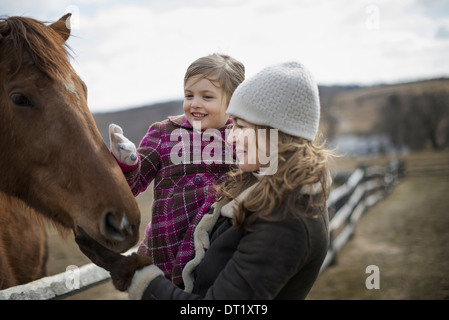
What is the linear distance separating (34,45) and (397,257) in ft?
25.3

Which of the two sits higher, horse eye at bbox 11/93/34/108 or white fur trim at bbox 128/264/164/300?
horse eye at bbox 11/93/34/108

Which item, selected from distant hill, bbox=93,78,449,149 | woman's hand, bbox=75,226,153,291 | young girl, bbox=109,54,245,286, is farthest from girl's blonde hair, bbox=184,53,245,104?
distant hill, bbox=93,78,449,149

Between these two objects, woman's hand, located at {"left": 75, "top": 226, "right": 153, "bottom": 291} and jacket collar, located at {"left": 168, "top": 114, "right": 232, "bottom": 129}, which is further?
jacket collar, located at {"left": 168, "top": 114, "right": 232, "bottom": 129}

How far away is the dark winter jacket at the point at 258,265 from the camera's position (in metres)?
1.42

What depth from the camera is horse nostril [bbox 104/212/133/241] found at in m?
1.60

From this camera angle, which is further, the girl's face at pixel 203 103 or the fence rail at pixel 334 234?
the fence rail at pixel 334 234

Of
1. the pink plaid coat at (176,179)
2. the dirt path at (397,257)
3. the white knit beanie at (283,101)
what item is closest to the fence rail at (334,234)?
the dirt path at (397,257)

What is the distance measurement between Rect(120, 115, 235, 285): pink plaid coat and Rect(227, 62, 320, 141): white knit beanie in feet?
1.87

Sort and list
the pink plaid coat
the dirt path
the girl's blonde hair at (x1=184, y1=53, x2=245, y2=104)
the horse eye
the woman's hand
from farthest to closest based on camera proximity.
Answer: the dirt path < the girl's blonde hair at (x1=184, y1=53, x2=245, y2=104) < the pink plaid coat < the horse eye < the woman's hand

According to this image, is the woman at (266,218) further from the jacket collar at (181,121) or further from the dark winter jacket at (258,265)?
the jacket collar at (181,121)

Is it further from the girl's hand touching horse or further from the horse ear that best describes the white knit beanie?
the horse ear

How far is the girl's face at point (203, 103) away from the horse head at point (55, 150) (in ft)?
1.89

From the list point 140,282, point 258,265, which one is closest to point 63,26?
point 140,282
